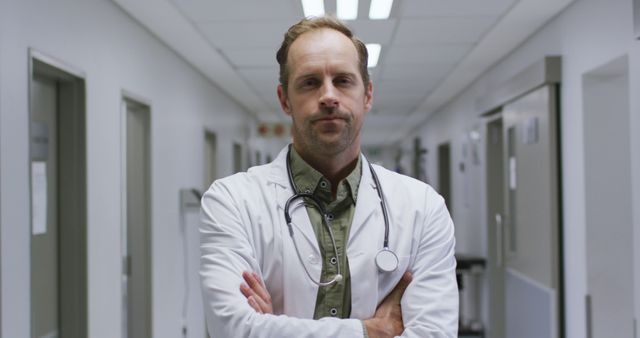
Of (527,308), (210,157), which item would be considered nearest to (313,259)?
(527,308)

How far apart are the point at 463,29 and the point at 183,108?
2225 millimetres

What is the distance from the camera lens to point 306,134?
138 cm

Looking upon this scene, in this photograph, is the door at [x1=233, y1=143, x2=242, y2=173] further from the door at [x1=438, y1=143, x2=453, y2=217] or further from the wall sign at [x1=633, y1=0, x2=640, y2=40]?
the wall sign at [x1=633, y1=0, x2=640, y2=40]

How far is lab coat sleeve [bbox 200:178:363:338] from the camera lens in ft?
4.10

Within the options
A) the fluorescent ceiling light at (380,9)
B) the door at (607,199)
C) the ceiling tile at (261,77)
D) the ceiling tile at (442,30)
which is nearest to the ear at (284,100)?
the fluorescent ceiling light at (380,9)

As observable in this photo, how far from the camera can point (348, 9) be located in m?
3.54

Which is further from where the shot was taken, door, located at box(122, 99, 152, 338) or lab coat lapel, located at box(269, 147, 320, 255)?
door, located at box(122, 99, 152, 338)

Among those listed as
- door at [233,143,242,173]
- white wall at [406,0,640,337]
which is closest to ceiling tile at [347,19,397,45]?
white wall at [406,0,640,337]

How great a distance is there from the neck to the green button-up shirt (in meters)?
0.02

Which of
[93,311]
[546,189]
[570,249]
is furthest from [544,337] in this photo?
[93,311]

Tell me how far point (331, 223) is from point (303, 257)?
118 mm

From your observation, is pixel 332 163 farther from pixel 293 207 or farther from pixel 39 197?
pixel 39 197

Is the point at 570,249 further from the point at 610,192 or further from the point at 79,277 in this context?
the point at 79,277

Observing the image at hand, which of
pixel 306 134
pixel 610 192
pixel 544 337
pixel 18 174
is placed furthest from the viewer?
pixel 544 337
